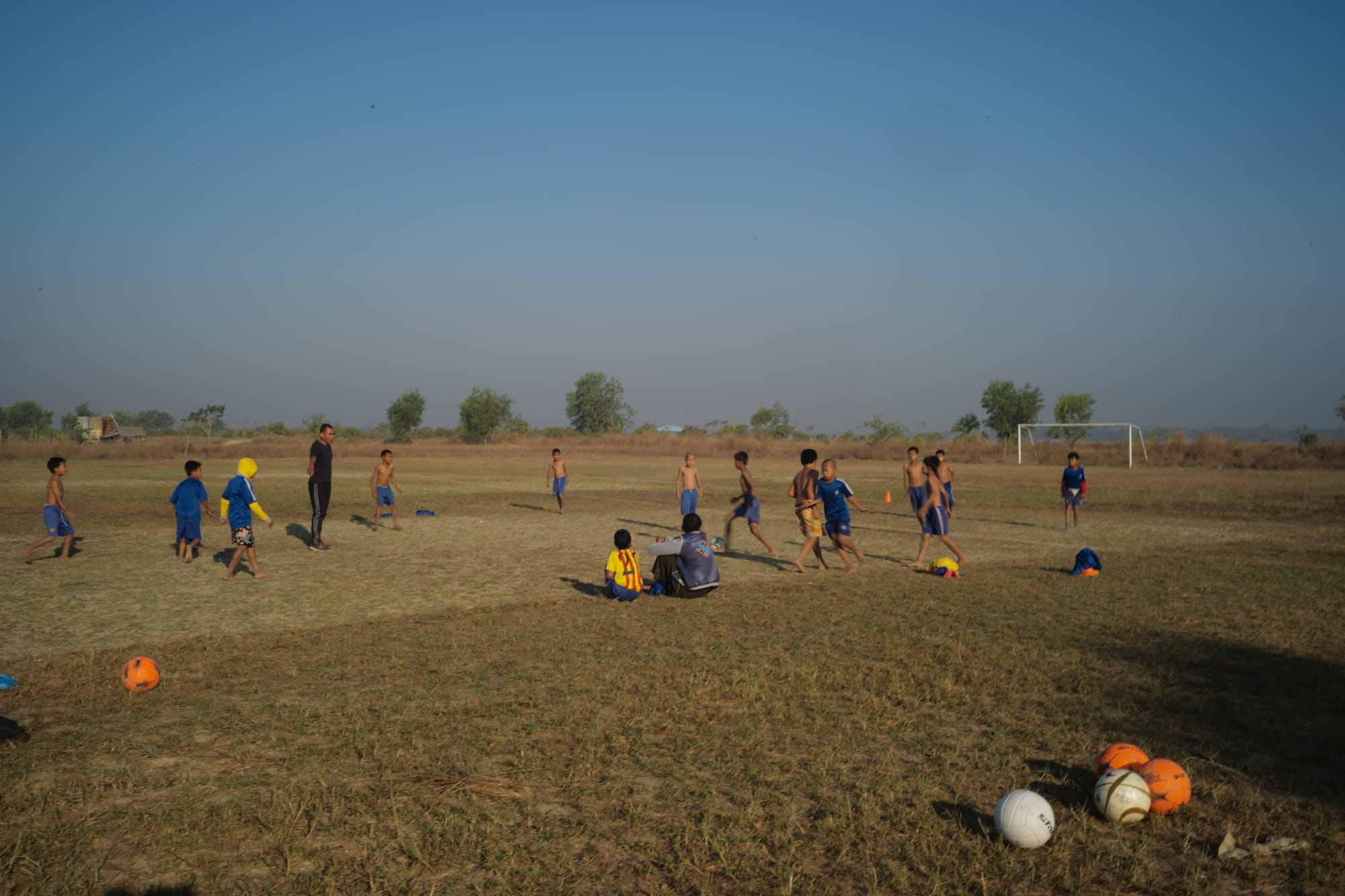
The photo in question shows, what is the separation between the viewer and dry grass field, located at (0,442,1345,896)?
4.43 m

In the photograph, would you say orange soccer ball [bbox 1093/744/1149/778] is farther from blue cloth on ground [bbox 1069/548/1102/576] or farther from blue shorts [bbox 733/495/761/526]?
blue shorts [bbox 733/495/761/526]

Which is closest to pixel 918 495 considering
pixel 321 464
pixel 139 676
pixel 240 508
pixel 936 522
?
pixel 936 522

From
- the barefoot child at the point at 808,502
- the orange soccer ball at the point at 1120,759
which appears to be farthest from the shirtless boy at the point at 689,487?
the orange soccer ball at the point at 1120,759

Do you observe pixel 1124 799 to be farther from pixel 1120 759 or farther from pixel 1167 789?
pixel 1120 759

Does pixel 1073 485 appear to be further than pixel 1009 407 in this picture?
No

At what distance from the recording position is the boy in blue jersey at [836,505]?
13.2m

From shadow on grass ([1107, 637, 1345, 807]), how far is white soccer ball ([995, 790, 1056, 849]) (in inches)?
60.3

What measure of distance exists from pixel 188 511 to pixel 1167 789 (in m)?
14.2

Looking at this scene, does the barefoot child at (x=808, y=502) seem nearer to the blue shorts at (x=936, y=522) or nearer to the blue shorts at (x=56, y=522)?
the blue shorts at (x=936, y=522)

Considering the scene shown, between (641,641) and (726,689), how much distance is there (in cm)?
196

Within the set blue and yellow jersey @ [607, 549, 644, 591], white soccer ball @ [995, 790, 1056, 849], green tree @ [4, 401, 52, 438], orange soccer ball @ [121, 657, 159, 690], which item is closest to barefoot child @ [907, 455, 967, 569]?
blue and yellow jersey @ [607, 549, 644, 591]

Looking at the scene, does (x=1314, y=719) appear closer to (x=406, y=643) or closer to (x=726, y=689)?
(x=726, y=689)

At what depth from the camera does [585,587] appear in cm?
1269

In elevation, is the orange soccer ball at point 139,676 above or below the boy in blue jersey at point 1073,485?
below
